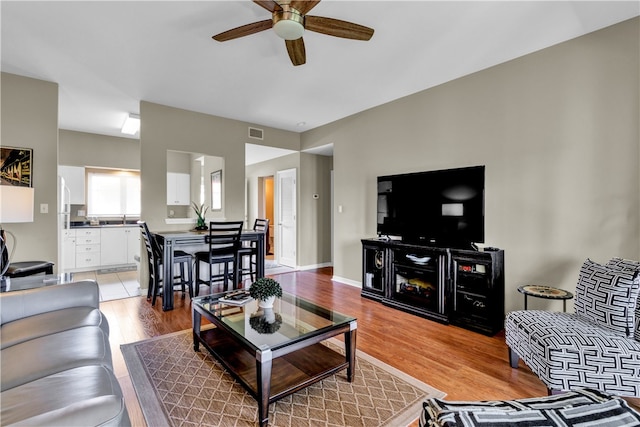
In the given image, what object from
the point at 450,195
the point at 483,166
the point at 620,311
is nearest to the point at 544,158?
the point at 483,166

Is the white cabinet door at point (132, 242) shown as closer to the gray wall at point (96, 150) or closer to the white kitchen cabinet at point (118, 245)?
the white kitchen cabinet at point (118, 245)

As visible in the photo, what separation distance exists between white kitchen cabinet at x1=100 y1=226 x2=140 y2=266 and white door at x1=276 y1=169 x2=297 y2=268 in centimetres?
301

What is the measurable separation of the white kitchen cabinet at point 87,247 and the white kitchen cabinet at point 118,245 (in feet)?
0.26

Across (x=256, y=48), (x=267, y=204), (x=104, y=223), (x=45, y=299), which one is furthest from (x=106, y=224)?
(x=256, y=48)

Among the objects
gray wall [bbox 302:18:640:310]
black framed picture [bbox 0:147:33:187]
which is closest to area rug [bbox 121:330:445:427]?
gray wall [bbox 302:18:640:310]

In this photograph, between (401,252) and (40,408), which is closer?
(40,408)

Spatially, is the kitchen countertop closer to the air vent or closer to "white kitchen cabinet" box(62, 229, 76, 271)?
"white kitchen cabinet" box(62, 229, 76, 271)

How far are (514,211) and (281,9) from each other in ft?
9.55

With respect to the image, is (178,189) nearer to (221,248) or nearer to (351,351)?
(221,248)

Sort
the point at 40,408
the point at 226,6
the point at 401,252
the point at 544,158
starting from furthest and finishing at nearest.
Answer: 1. the point at 401,252
2. the point at 544,158
3. the point at 226,6
4. the point at 40,408

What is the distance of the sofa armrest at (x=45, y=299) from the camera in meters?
1.92

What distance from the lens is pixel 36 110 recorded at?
142 inches

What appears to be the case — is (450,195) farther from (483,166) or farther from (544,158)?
(544,158)

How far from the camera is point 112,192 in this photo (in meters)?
6.59
